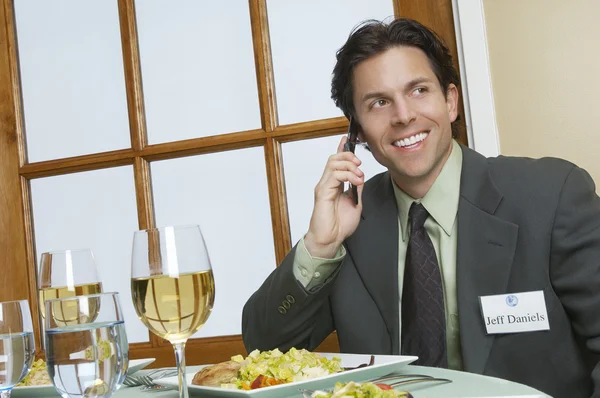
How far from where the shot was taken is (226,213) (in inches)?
92.4

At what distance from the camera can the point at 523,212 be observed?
1.55 m

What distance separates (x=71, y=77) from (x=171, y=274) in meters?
1.89

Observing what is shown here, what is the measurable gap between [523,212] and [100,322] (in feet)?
3.42

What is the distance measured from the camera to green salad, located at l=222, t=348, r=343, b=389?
3.09ft

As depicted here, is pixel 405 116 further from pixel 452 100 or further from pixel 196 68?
pixel 196 68

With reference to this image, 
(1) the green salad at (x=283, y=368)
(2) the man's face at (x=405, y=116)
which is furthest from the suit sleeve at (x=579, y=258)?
(1) the green salad at (x=283, y=368)

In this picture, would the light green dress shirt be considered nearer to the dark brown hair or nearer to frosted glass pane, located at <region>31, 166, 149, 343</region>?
the dark brown hair

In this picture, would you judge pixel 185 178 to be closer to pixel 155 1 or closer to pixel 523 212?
pixel 155 1

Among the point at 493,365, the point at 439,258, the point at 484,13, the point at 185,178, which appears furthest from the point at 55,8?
the point at 493,365

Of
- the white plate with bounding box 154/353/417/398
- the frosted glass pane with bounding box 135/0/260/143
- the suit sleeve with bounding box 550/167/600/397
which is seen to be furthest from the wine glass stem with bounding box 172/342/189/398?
the frosted glass pane with bounding box 135/0/260/143

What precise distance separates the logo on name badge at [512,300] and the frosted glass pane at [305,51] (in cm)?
90

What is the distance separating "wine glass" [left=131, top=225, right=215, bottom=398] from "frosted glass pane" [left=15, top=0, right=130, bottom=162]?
1.67 metres

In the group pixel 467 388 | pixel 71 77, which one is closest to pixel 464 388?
pixel 467 388

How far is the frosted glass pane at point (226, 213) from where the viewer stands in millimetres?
2289
